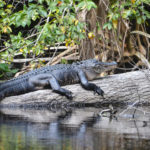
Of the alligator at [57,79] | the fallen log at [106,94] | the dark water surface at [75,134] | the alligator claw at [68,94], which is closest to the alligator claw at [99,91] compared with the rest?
the alligator at [57,79]

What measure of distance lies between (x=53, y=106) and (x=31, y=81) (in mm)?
725

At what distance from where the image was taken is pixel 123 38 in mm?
9820

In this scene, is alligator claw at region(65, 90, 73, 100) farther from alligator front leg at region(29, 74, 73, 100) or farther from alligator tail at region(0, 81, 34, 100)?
alligator tail at region(0, 81, 34, 100)

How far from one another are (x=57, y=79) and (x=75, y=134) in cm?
384

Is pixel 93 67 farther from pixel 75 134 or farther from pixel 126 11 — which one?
pixel 75 134

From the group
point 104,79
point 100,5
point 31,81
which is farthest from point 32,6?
point 100,5

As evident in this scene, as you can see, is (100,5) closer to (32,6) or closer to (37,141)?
(32,6)

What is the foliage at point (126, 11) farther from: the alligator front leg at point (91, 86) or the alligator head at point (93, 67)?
the alligator front leg at point (91, 86)

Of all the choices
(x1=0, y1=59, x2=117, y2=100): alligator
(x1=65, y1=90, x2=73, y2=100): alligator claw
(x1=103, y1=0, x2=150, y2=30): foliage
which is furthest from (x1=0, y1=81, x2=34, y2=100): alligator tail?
(x1=103, y1=0, x2=150, y2=30): foliage

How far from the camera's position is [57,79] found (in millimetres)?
7387

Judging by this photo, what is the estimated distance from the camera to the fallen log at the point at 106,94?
22.2ft

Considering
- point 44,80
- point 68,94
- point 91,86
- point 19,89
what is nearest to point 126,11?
point 91,86

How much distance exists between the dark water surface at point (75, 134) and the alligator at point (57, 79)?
189 cm

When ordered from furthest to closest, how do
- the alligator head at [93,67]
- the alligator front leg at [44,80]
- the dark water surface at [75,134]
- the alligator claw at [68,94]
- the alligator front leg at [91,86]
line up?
the alligator head at [93,67], the alligator front leg at [44,80], the alligator front leg at [91,86], the alligator claw at [68,94], the dark water surface at [75,134]
